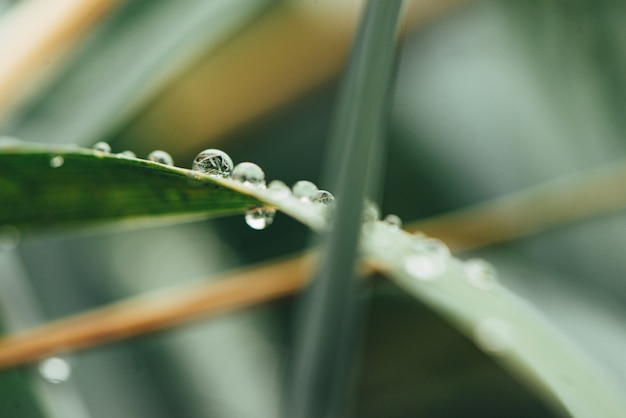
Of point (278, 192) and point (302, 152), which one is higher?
point (302, 152)

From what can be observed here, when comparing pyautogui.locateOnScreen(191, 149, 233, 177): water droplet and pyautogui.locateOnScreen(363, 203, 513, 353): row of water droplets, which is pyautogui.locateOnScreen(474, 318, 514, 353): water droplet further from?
pyautogui.locateOnScreen(191, 149, 233, 177): water droplet

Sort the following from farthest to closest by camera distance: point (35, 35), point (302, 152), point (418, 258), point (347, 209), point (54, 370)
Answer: point (302, 152) < point (35, 35) < point (54, 370) < point (418, 258) < point (347, 209)

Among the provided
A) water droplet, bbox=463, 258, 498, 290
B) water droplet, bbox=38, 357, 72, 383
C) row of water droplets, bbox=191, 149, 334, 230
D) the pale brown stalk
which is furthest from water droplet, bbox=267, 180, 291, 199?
the pale brown stalk

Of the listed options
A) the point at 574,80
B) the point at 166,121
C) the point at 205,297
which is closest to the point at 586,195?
the point at 574,80

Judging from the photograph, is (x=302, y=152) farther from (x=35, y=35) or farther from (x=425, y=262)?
(x=425, y=262)

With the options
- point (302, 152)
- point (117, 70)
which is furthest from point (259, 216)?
point (302, 152)

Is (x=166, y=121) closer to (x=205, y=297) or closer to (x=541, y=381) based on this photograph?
(x=205, y=297)

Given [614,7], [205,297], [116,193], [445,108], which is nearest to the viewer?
[116,193]

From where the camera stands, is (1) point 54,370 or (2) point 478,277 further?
(1) point 54,370
